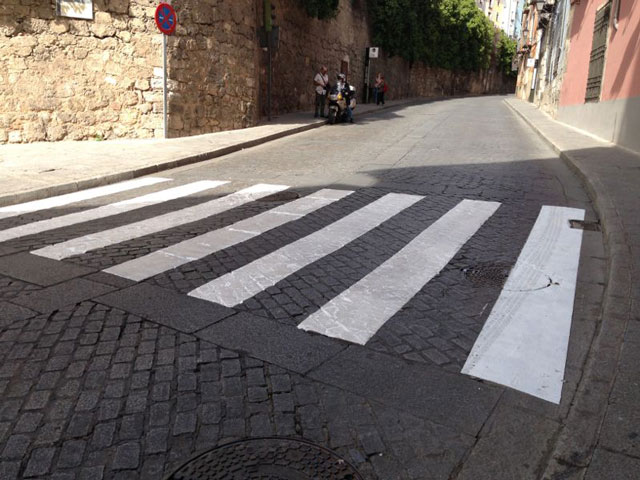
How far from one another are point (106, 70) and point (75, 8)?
141cm

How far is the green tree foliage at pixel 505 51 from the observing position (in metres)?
68.3

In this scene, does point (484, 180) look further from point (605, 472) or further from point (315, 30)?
point (315, 30)

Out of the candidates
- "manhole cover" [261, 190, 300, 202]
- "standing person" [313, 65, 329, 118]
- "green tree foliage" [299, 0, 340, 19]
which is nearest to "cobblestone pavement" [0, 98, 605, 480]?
"manhole cover" [261, 190, 300, 202]

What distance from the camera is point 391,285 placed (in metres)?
4.44

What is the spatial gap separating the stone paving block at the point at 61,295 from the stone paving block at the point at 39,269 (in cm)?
14

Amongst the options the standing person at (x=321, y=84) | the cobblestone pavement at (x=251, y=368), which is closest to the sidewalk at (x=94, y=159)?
the cobblestone pavement at (x=251, y=368)

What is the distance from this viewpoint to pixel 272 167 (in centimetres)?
1036

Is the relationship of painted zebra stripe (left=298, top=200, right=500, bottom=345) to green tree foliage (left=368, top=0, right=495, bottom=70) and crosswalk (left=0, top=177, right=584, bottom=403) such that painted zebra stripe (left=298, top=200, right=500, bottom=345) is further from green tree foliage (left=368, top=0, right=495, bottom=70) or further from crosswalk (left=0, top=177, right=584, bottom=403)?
green tree foliage (left=368, top=0, right=495, bottom=70)

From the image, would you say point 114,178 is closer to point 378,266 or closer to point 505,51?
point 378,266

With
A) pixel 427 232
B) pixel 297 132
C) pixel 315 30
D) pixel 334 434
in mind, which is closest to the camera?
pixel 334 434

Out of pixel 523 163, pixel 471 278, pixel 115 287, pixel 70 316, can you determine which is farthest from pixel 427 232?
pixel 523 163

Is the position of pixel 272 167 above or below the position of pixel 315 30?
below

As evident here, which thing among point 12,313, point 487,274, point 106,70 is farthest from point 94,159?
point 487,274

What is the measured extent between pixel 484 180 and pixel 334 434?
7.03 m
